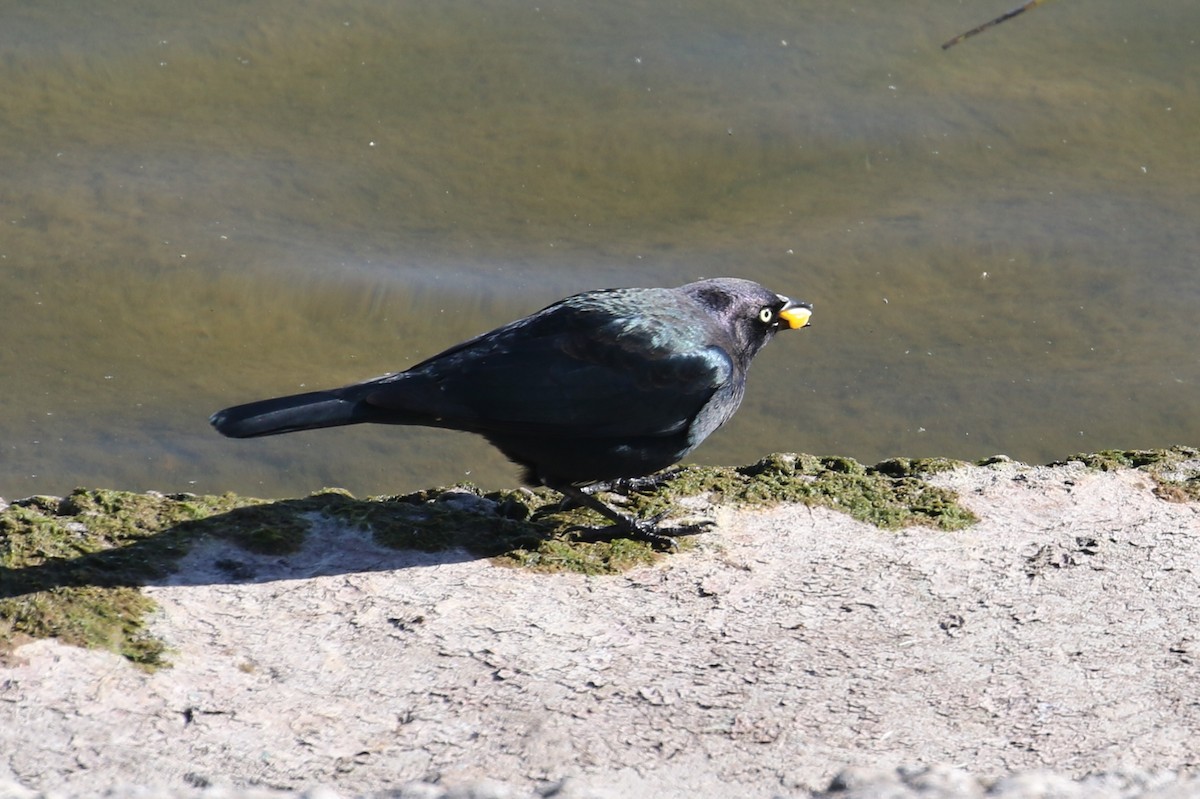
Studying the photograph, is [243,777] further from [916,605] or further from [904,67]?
[904,67]

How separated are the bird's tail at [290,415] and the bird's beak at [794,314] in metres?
1.44

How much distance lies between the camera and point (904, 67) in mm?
7289

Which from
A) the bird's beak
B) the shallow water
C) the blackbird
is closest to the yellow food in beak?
the bird's beak

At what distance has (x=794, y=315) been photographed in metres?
4.66

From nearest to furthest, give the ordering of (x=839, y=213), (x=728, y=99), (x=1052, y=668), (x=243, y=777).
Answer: (x=243, y=777) < (x=1052, y=668) < (x=839, y=213) < (x=728, y=99)

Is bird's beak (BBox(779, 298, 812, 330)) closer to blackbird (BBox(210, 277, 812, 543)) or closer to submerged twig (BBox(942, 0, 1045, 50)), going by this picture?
blackbird (BBox(210, 277, 812, 543))

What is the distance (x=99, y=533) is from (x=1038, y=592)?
8.23ft

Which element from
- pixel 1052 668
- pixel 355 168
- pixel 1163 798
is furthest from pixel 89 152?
pixel 1163 798

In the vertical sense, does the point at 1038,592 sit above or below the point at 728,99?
below

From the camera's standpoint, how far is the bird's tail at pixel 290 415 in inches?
152

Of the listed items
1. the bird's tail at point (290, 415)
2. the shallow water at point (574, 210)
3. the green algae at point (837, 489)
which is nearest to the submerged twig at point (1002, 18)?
the green algae at point (837, 489)

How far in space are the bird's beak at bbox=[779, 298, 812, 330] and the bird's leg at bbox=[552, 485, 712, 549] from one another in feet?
2.83

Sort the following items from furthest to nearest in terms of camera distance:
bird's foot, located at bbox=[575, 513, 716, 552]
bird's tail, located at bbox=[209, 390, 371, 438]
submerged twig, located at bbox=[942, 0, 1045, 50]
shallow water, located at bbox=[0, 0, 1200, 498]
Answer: shallow water, located at bbox=[0, 0, 1200, 498]
bird's foot, located at bbox=[575, 513, 716, 552]
bird's tail, located at bbox=[209, 390, 371, 438]
submerged twig, located at bbox=[942, 0, 1045, 50]

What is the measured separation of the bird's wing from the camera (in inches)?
160
